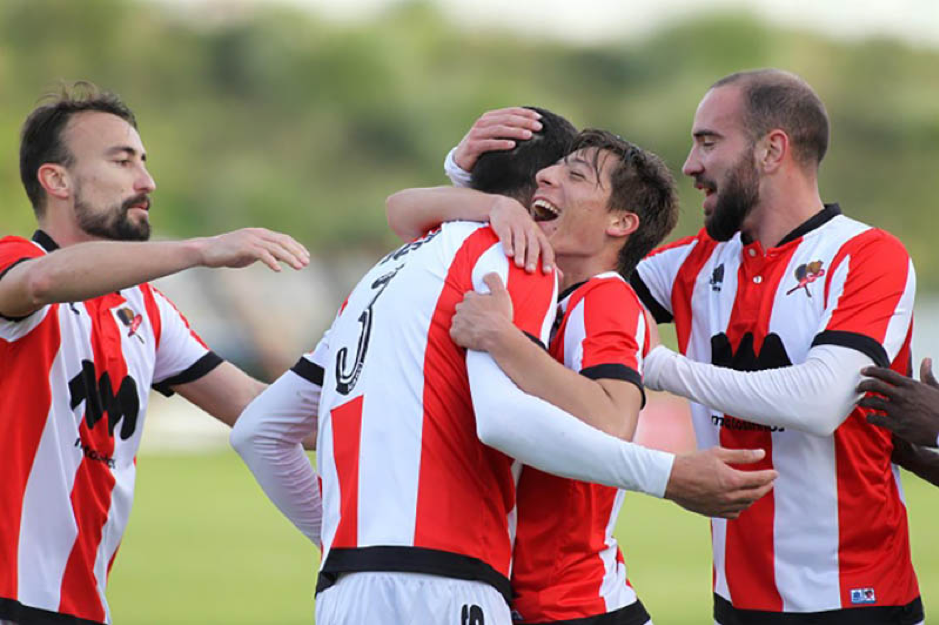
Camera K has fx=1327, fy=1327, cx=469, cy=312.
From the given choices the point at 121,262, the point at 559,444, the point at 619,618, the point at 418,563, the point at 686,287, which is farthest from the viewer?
the point at 686,287

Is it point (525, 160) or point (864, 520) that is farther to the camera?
point (864, 520)

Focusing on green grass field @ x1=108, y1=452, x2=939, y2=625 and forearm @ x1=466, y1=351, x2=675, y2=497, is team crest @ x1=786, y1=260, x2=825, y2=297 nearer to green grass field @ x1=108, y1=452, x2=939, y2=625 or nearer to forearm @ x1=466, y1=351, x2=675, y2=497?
forearm @ x1=466, y1=351, x2=675, y2=497

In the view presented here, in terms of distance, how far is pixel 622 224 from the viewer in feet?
13.5

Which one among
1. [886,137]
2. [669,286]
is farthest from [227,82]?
[669,286]

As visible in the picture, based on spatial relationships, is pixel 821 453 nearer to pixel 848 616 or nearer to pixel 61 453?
pixel 848 616

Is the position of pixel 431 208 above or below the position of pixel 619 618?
above

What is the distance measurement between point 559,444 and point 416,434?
419 millimetres

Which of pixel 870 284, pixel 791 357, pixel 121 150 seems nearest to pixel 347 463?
pixel 791 357

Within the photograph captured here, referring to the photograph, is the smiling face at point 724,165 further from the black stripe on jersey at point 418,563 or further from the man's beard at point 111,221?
the man's beard at point 111,221

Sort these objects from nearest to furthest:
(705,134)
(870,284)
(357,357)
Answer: (357,357) < (870,284) < (705,134)

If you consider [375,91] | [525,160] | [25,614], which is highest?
[375,91]

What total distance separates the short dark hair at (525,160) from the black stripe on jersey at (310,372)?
0.80 m

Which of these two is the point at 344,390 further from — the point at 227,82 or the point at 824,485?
the point at 227,82

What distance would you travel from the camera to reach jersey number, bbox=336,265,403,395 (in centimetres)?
376
